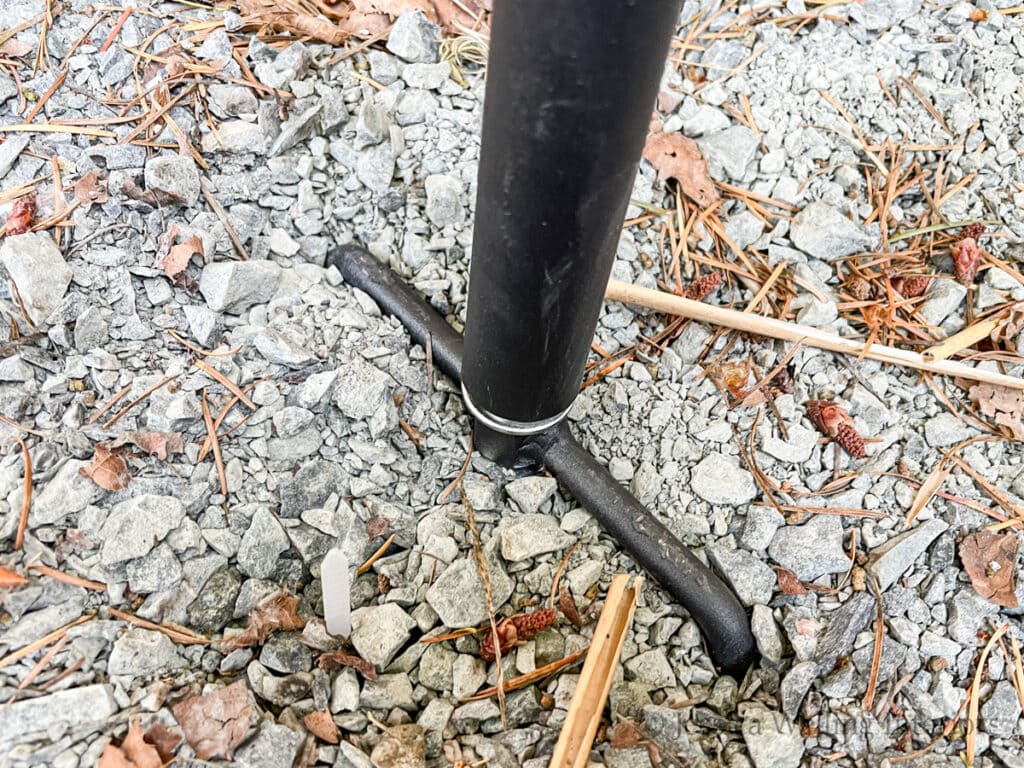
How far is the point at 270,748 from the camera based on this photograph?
49.1 inches

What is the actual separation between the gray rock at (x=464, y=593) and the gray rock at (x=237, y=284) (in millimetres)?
754

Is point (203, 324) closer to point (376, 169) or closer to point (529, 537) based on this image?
point (376, 169)

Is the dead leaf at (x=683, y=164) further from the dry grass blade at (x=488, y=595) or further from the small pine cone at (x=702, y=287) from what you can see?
the dry grass blade at (x=488, y=595)

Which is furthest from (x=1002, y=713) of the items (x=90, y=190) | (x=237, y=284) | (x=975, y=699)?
(x=90, y=190)

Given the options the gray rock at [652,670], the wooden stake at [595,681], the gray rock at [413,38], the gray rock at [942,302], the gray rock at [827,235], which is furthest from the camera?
the gray rock at [413,38]

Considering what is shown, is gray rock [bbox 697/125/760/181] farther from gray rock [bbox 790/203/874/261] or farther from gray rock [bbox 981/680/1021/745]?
gray rock [bbox 981/680/1021/745]

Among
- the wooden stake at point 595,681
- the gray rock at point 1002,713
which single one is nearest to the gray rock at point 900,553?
the gray rock at point 1002,713

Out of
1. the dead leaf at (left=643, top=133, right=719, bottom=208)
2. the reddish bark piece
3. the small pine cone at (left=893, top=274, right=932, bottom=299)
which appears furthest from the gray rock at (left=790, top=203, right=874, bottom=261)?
the reddish bark piece

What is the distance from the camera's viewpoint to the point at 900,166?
6.82 feet

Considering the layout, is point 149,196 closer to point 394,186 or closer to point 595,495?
point 394,186

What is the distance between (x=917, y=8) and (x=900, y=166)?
546 millimetres

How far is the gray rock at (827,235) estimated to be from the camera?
6.47 ft

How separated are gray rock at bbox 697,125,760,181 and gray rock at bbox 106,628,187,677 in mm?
1692

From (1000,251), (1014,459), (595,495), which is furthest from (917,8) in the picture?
(595,495)
